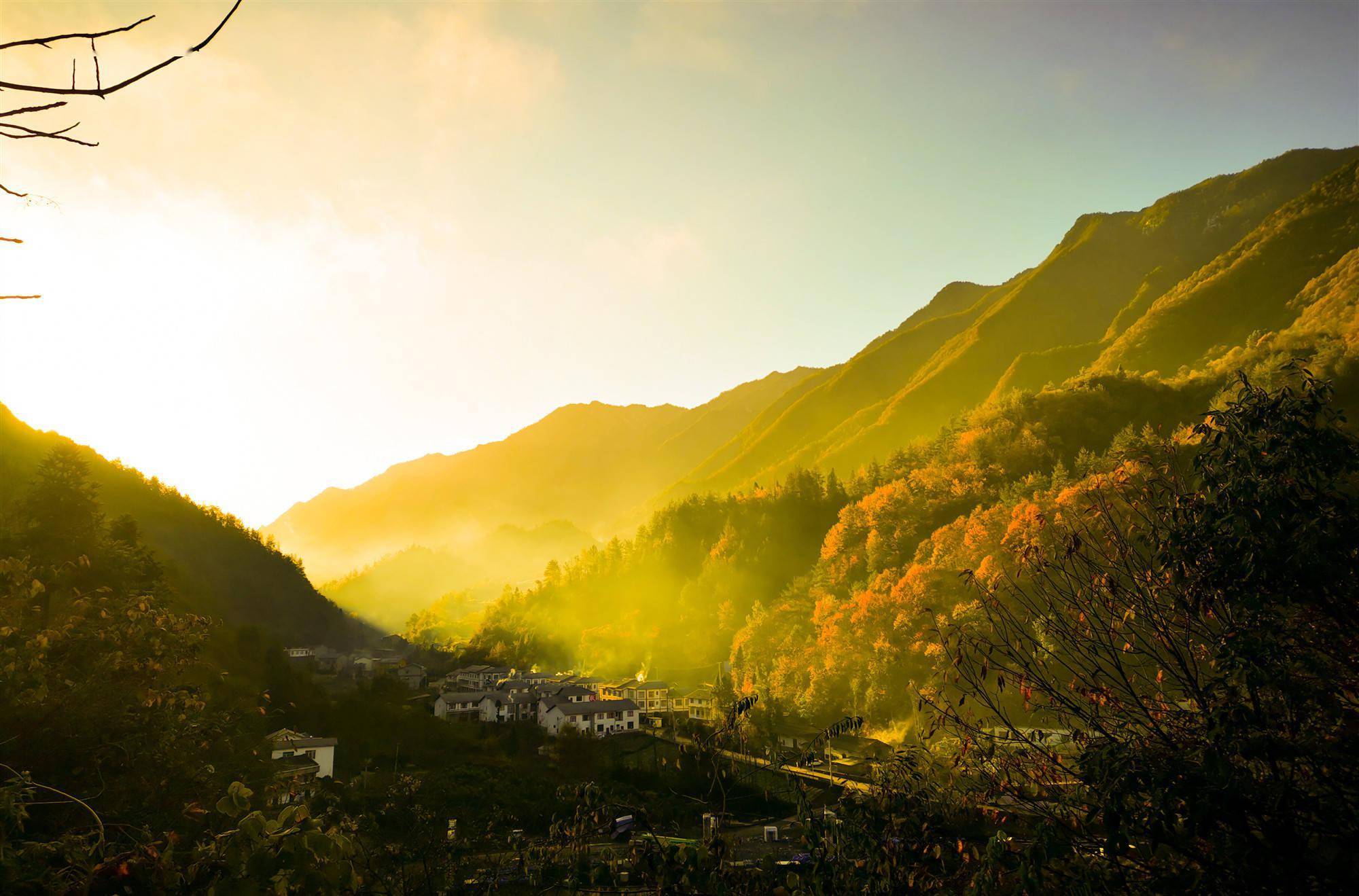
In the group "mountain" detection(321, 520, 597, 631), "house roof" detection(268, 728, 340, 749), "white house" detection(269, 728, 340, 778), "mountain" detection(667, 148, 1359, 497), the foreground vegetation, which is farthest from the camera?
"mountain" detection(321, 520, 597, 631)

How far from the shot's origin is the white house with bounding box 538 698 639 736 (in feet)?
142

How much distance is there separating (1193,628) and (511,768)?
30238mm

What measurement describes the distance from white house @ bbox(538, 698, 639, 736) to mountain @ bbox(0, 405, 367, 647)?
73.5 ft

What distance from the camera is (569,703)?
148ft

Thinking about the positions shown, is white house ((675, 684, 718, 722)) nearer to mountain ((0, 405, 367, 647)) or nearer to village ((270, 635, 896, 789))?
village ((270, 635, 896, 789))

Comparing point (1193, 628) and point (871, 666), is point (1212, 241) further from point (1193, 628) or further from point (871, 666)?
point (1193, 628)

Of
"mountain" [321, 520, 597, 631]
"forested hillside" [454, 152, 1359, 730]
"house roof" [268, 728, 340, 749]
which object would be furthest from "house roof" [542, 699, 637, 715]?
"mountain" [321, 520, 597, 631]

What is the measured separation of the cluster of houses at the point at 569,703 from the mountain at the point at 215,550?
17.1 meters

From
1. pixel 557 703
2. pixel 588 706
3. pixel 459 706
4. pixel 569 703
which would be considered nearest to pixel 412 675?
pixel 459 706

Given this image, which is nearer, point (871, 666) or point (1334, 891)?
point (1334, 891)

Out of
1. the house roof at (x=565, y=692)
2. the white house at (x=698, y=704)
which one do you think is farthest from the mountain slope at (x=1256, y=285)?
the house roof at (x=565, y=692)

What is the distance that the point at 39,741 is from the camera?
779 centimetres

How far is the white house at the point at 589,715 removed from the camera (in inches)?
1701

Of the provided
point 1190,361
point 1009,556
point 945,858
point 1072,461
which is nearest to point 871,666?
point 1009,556
